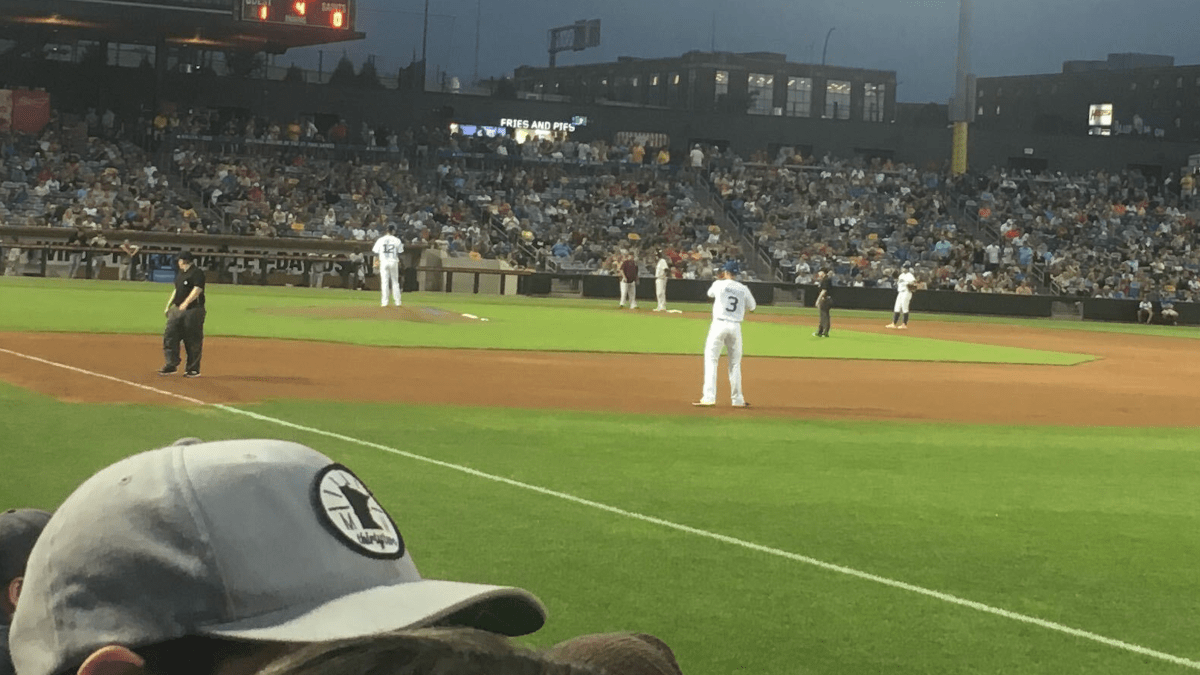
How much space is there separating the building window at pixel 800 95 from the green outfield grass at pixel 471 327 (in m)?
53.9

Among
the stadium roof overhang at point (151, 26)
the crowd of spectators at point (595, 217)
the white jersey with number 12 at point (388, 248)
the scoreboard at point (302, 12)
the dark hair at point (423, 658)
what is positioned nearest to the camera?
the dark hair at point (423, 658)

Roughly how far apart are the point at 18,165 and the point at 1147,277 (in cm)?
4287

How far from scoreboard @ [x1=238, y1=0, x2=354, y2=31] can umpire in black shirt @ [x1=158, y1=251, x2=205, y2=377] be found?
35152mm

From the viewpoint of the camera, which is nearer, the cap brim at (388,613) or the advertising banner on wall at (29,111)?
the cap brim at (388,613)

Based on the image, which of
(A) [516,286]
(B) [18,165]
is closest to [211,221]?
(B) [18,165]

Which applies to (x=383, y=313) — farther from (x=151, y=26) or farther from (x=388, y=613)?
(x=388, y=613)

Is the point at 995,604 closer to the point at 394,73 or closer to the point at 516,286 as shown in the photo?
the point at 516,286

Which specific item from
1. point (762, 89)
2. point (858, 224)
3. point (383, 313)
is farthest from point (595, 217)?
point (762, 89)

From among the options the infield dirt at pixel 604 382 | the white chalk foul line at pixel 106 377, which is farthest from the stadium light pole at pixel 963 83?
the white chalk foul line at pixel 106 377

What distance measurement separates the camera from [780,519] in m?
10.8

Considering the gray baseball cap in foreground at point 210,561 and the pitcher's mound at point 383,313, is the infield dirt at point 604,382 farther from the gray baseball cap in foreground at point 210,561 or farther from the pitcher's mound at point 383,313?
the gray baseball cap in foreground at point 210,561

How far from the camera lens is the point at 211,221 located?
5181 cm

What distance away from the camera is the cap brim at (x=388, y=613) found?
65.4 inches

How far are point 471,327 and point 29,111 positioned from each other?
28009mm
